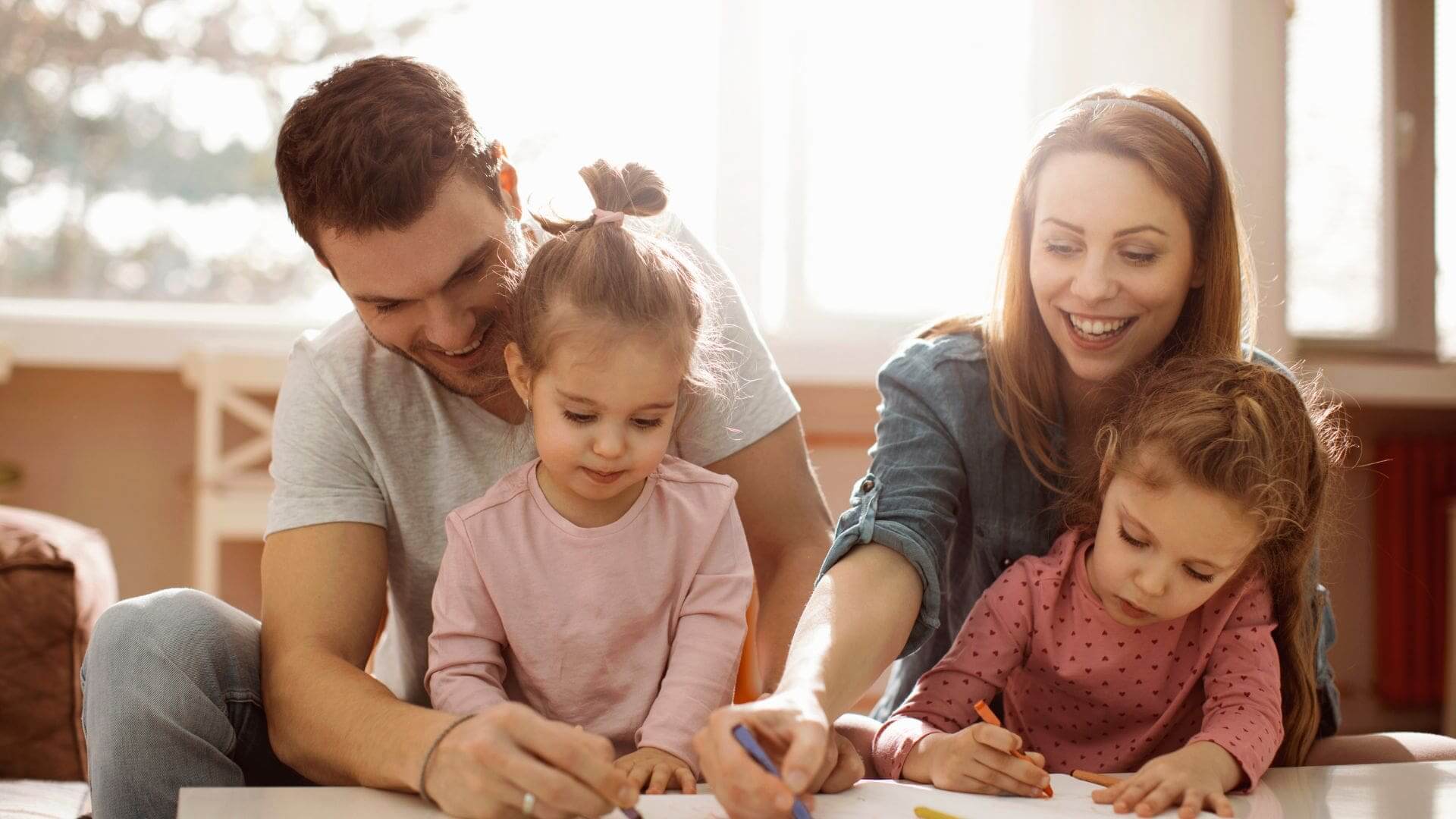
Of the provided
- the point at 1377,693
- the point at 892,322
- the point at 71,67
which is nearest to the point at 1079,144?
the point at 892,322

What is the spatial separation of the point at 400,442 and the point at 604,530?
1.00 ft

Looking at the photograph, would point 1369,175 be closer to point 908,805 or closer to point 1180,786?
point 1180,786

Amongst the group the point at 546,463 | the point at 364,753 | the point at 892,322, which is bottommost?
the point at 364,753

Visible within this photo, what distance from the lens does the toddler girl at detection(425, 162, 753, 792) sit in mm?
1128

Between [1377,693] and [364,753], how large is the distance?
10.3ft

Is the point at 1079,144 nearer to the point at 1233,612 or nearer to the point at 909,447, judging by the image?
the point at 909,447

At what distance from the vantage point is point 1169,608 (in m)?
1.17

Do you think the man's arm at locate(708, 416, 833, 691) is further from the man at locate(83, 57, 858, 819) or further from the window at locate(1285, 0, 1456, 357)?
the window at locate(1285, 0, 1456, 357)

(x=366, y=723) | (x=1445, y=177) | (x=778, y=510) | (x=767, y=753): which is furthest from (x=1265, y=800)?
(x=1445, y=177)

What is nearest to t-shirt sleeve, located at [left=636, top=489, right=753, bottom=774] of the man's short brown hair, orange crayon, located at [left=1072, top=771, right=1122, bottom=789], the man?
the man

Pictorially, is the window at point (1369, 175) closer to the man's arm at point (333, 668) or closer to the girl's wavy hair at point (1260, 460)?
the girl's wavy hair at point (1260, 460)

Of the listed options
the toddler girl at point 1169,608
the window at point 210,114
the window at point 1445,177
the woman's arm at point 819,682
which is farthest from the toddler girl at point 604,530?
the window at point 1445,177

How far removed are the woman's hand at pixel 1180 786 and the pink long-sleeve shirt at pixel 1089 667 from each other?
0.48ft

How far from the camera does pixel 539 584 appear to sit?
1182mm
